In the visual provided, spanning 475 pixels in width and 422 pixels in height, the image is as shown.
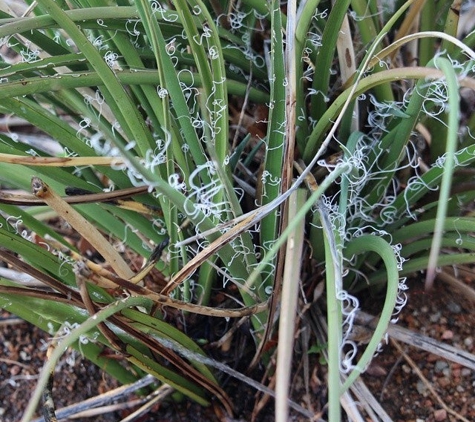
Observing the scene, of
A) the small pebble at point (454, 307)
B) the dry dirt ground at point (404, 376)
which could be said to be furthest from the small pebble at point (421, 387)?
the small pebble at point (454, 307)

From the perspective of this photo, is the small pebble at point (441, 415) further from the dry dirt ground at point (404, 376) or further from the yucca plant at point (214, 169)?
the yucca plant at point (214, 169)

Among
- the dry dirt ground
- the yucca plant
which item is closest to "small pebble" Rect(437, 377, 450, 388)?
the dry dirt ground

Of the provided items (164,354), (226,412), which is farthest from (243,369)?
(164,354)

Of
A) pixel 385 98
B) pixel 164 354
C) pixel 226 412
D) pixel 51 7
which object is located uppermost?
pixel 51 7

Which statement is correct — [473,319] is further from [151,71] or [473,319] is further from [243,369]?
[151,71]

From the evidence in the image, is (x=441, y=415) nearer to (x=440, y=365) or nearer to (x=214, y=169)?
(x=440, y=365)
